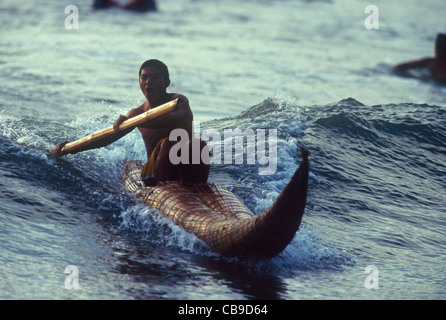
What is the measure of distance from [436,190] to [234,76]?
8491mm

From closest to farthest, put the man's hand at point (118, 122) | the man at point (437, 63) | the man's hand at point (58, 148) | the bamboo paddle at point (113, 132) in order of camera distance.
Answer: the bamboo paddle at point (113, 132), the man's hand at point (118, 122), the man's hand at point (58, 148), the man at point (437, 63)

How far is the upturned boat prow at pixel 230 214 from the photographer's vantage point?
4574mm

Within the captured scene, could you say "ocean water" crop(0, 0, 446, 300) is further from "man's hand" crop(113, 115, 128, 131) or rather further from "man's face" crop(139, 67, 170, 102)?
"man's face" crop(139, 67, 170, 102)

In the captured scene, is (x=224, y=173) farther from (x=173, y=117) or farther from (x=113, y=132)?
(x=173, y=117)

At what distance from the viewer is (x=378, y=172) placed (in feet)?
27.5

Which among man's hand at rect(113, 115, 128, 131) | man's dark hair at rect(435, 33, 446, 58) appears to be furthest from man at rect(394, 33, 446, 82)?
man's hand at rect(113, 115, 128, 131)

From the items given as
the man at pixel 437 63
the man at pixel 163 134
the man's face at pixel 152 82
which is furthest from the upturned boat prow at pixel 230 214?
the man at pixel 437 63

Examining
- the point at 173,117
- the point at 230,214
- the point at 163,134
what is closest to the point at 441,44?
the point at 163,134

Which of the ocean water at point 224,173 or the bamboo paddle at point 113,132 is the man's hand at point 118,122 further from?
the ocean water at point 224,173

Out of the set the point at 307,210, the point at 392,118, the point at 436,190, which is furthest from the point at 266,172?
the point at 392,118

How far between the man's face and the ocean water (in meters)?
1.09

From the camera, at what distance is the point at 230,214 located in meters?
5.50

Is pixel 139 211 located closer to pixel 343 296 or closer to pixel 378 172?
pixel 343 296

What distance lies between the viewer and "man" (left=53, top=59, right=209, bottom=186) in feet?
19.4
